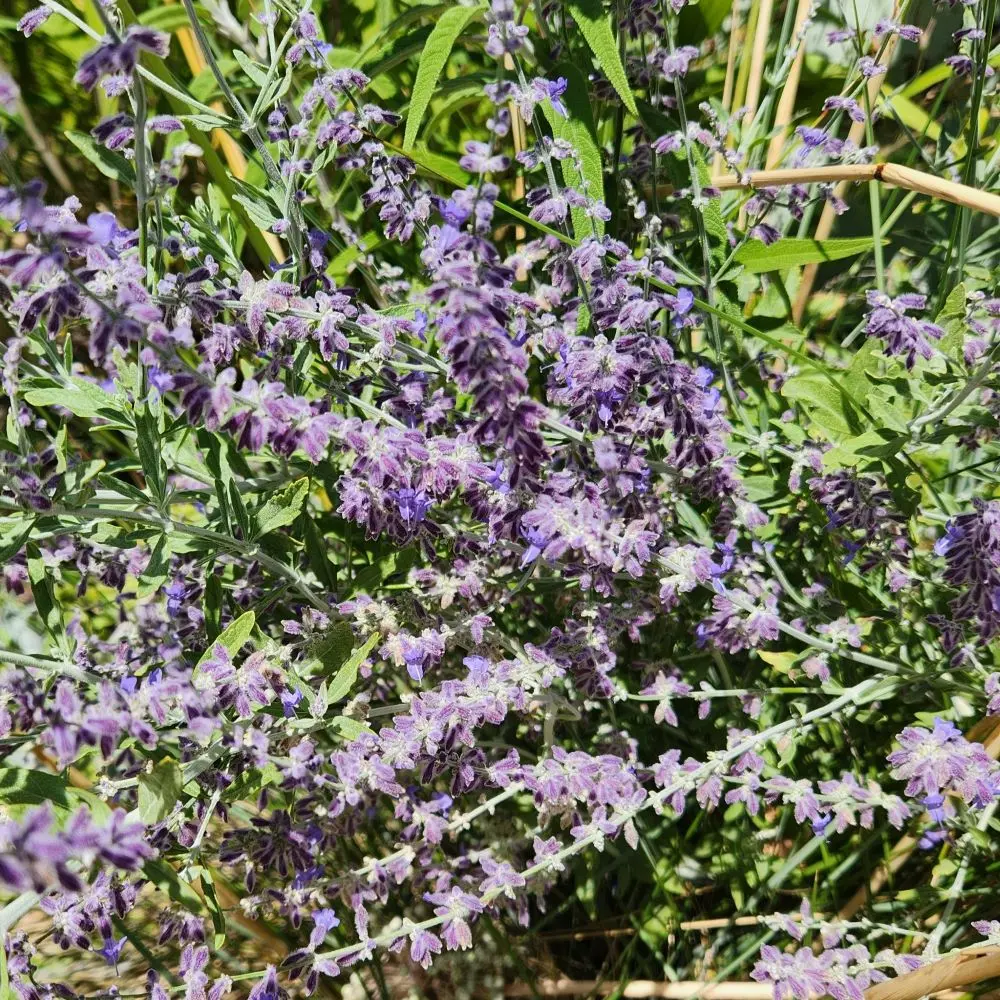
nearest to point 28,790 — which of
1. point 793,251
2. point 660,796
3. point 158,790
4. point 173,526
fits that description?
point 158,790

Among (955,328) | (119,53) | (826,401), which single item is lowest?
(826,401)

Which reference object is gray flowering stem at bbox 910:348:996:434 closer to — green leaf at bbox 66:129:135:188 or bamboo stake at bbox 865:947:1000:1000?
bamboo stake at bbox 865:947:1000:1000

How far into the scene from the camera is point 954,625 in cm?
165

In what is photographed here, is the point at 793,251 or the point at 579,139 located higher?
the point at 579,139

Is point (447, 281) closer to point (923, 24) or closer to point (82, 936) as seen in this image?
point (82, 936)

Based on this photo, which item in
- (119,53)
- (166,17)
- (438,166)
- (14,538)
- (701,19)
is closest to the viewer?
(119,53)

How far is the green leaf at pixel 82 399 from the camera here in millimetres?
1426

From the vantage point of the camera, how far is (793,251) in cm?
168

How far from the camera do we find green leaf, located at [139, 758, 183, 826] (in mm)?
1333

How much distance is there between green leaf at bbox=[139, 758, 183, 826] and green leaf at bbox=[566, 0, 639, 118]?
4.00 feet

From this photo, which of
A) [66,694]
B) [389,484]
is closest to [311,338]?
[389,484]

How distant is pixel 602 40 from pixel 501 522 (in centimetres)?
80

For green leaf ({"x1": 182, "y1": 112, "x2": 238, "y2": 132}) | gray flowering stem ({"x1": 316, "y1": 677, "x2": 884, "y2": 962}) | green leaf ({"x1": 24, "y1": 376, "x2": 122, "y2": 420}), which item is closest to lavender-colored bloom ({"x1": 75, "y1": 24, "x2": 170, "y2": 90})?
green leaf ({"x1": 182, "y1": 112, "x2": 238, "y2": 132})

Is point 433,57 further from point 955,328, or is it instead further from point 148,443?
point 955,328
